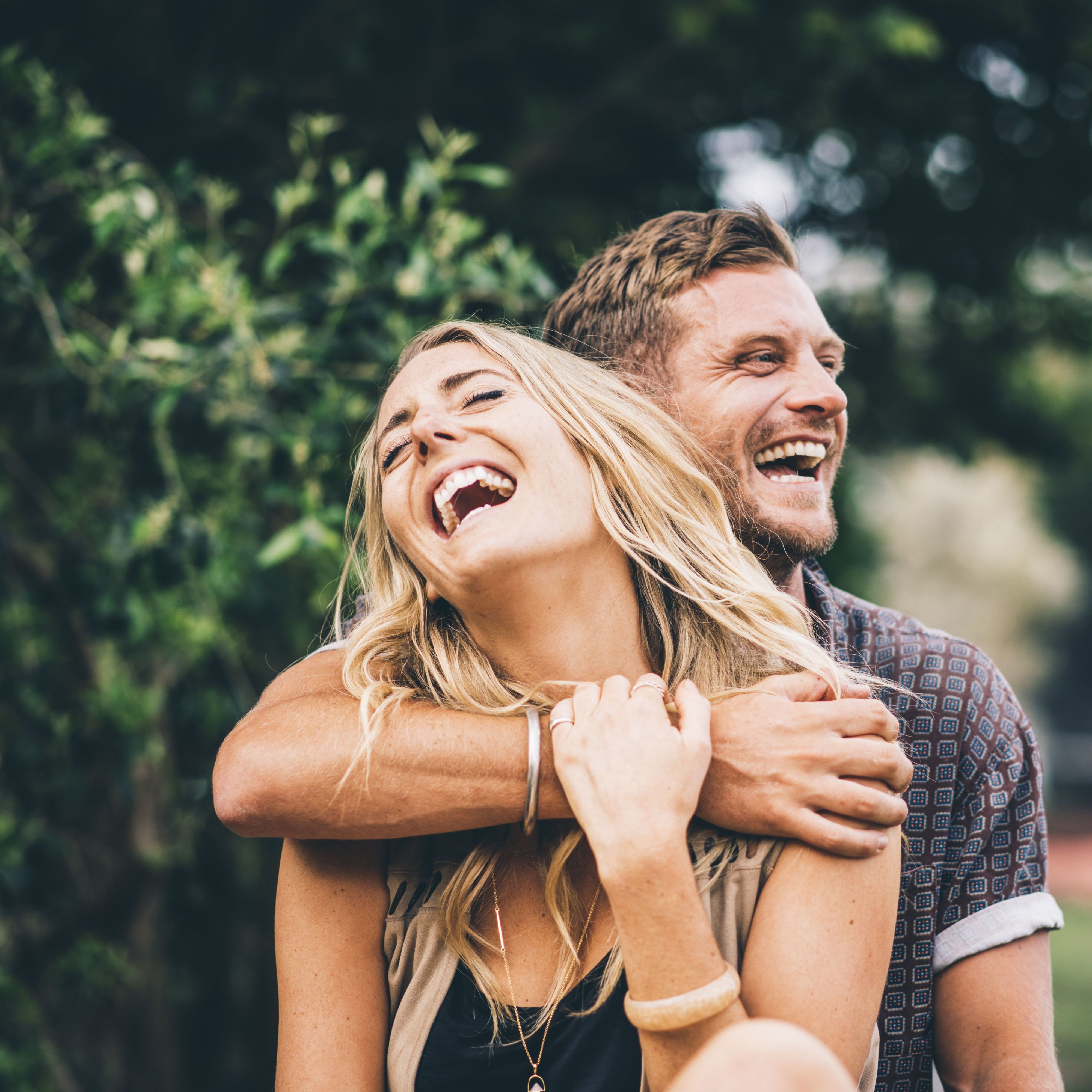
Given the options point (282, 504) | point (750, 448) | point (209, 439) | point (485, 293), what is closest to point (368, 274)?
point (485, 293)

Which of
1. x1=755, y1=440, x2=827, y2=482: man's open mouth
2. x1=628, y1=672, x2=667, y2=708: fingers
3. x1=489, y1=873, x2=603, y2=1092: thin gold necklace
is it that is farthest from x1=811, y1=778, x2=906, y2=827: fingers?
x1=755, y1=440, x2=827, y2=482: man's open mouth

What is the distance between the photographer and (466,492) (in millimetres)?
1976

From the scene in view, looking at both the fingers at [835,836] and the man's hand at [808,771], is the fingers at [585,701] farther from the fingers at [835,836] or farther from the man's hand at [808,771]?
the fingers at [835,836]

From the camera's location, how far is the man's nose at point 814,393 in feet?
6.89

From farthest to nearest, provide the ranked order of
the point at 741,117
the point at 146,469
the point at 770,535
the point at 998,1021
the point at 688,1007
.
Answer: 1. the point at 741,117
2. the point at 146,469
3. the point at 770,535
4. the point at 998,1021
5. the point at 688,1007

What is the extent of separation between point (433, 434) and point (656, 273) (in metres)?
0.75

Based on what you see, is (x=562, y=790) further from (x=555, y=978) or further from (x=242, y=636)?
(x=242, y=636)

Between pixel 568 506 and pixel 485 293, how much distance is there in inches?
45.4

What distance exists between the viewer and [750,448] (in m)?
2.12

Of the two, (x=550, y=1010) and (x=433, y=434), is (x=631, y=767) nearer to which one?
(x=550, y=1010)

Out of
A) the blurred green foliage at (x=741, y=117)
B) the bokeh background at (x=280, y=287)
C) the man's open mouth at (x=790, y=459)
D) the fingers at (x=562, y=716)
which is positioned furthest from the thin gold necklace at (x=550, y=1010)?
the blurred green foliage at (x=741, y=117)

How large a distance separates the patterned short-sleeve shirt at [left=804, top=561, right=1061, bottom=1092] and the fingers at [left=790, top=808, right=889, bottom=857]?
459mm

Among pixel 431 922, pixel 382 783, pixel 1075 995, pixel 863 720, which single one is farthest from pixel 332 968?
pixel 1075 995

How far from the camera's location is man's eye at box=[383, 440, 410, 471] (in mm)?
1919
